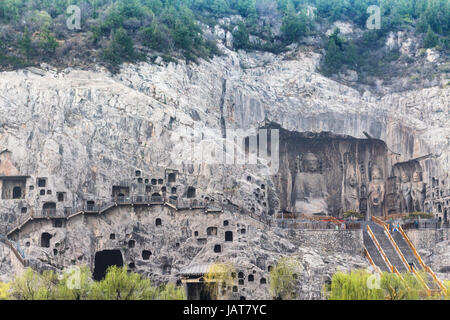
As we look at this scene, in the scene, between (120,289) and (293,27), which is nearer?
(120,289)

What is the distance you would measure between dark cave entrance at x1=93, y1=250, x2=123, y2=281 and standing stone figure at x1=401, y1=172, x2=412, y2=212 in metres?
33.6

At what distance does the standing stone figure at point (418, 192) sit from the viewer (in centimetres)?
8181

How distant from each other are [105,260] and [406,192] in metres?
35.3

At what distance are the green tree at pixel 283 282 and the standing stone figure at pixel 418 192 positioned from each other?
75.3 feet

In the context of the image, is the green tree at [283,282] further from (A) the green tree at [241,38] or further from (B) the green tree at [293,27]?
(B) the green tree at [293,27]

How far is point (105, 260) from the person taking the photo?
230 feet

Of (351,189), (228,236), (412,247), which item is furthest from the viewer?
(351,189)

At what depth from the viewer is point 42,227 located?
67375 millimetres

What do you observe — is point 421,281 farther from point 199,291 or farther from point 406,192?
point 406,192

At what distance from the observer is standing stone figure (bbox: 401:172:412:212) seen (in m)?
84.2

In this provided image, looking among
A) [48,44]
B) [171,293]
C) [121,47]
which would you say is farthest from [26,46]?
[171,293]

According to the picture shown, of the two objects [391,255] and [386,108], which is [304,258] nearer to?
[391,255]
